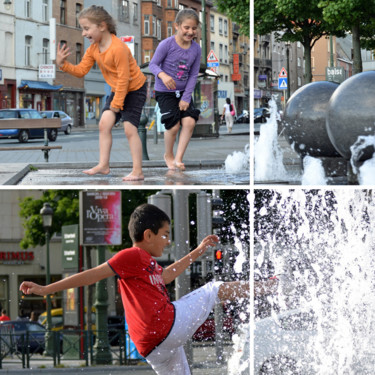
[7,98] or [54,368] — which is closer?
[54,368]

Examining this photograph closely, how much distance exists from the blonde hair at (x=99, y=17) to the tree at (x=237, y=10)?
4319mm

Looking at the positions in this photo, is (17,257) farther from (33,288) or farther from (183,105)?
(33,288)

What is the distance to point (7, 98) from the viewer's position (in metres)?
30.3

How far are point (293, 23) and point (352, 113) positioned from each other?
6840 millimetres

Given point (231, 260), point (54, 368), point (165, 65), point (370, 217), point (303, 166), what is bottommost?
point (54, 368)

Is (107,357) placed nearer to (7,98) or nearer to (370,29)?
(370,29)

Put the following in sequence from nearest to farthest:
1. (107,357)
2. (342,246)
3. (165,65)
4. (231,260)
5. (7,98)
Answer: (165,65) → (342,246) → (107,357) → (231,260) → (7,98)

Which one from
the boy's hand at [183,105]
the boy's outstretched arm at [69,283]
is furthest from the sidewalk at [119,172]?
the boy's outstretched arm at [69,283]

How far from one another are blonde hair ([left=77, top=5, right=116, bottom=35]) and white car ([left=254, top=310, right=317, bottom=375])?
2565 mm

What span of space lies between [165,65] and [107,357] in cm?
593

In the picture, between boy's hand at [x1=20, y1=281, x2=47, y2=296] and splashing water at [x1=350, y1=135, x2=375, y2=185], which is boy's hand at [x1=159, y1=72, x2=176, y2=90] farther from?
boy's hand at [x1=20, y1=281, x2=47, y2=296]

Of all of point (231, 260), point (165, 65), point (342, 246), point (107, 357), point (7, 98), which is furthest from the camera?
point (7, 98)

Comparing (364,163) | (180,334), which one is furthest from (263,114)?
(180,334)

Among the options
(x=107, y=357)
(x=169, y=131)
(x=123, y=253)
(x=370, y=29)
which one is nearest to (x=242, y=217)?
(x=370, y=29)
